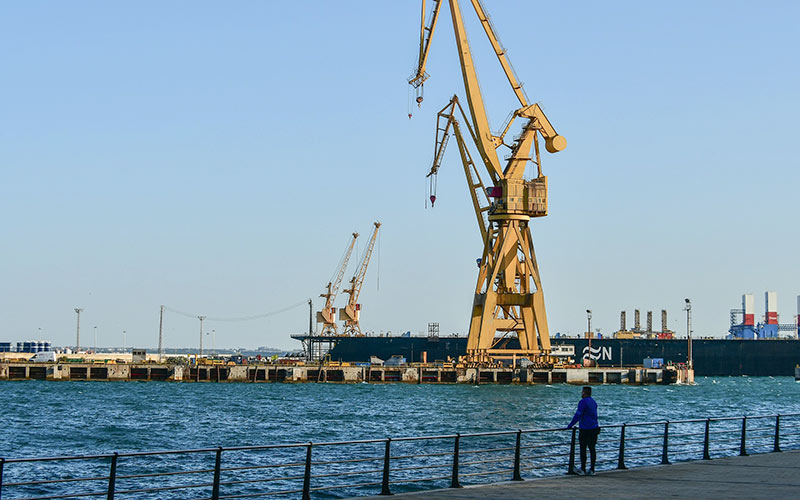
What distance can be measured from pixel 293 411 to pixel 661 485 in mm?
50340

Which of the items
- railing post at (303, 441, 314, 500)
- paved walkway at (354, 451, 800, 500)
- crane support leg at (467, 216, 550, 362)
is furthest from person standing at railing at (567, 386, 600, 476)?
crane support leg at (467, 216, 550, 362)

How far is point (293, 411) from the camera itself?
68.0 metres

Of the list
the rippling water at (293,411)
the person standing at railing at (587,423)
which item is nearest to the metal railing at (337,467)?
the rippling water at (293,411)

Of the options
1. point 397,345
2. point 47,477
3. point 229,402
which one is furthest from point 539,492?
point 397,345

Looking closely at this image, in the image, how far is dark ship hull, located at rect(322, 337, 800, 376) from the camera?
5920 inches

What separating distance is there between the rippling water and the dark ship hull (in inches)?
1612

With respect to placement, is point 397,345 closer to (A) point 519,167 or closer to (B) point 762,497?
(A) point 519,167

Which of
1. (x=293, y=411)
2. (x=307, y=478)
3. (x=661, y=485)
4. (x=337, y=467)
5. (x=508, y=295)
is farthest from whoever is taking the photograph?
(x=508, y=295)

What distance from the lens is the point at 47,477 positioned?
34188 mm


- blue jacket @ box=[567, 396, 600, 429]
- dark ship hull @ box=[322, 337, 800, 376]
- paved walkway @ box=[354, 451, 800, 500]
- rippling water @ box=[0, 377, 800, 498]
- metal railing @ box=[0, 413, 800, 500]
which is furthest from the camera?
dark ship hull @ box=[322, 337, 800, 376]

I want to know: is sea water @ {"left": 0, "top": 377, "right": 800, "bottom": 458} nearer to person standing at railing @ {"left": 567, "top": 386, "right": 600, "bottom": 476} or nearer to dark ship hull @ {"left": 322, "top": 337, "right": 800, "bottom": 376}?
person standing at railing @ {"left": 567, "top": 386, "right": 600, "bottom": 476}

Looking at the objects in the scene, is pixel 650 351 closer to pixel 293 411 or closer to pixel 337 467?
pixel 293 411

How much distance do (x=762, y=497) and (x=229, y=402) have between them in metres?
63.7

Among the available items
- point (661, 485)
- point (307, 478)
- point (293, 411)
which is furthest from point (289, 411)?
point (307, 478)
